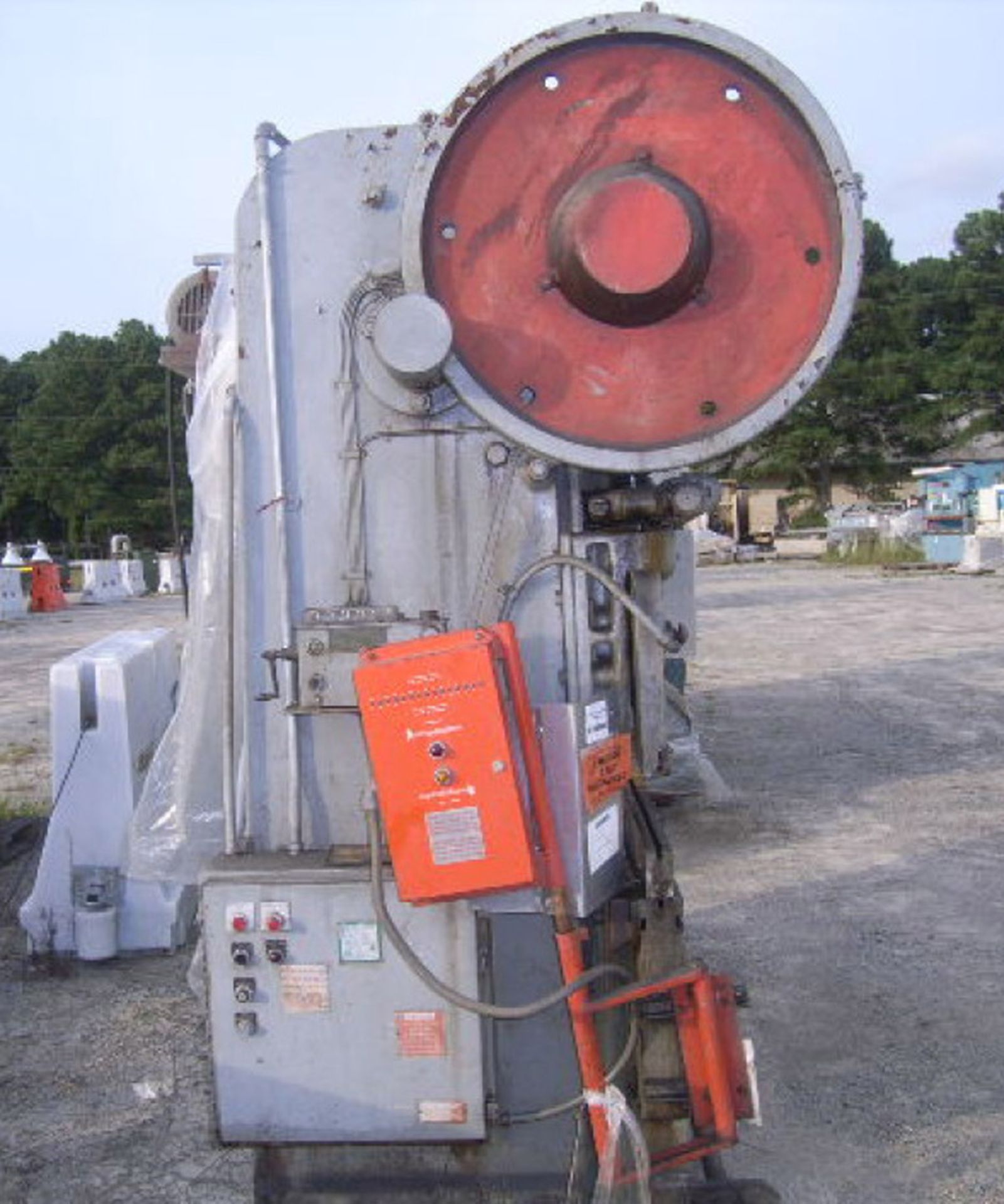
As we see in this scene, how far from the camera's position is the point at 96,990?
5164 mm

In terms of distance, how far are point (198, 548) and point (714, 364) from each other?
129 cm

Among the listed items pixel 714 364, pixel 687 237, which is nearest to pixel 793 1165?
pixel 714 364

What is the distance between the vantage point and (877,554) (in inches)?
1308

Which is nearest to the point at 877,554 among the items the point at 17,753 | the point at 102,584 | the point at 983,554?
the point at 983,554

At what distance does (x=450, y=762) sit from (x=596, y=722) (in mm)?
393

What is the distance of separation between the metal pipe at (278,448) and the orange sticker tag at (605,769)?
68 centimetres

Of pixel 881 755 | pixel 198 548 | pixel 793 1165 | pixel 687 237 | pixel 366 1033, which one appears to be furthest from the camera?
pixel 881 755

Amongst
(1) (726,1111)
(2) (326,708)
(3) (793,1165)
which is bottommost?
(3) (793,1165)

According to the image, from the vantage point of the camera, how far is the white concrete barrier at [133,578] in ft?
109

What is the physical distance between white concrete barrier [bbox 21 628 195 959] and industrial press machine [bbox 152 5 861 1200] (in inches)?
110

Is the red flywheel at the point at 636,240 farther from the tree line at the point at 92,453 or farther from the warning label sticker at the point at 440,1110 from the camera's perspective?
the tree line at the point at 92,453

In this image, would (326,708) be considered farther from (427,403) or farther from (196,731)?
Answer: (427,403)

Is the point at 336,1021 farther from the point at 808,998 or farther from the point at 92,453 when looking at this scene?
the point at 92,453

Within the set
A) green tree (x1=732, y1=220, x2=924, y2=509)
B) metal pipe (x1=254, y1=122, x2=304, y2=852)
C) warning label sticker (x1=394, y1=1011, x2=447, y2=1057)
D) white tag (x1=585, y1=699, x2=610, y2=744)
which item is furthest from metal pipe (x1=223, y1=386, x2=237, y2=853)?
green tree (x1=732, y1=220, x2=924, y2=509)
